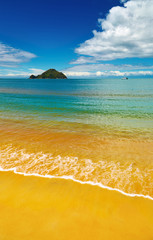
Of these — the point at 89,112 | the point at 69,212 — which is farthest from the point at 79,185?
the point at 89,112

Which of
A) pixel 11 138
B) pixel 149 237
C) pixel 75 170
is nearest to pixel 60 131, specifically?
pixel 11 138

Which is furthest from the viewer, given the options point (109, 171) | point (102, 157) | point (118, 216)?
point (102, 157)

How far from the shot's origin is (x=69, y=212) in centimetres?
523

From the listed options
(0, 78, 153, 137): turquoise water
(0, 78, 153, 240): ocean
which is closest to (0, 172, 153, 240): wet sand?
(0, 78, 153, 240): ocean

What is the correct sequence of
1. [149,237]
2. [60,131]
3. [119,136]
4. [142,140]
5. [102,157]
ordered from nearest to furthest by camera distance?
[149,237], [102,157], [142,140], [119,136], [60,131]

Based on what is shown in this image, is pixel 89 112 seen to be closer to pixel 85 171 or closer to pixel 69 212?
pixel 85 171

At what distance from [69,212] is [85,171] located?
9.32 feet

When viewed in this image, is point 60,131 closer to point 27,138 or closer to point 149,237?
point 27,138

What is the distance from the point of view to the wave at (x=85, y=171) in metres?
6.69

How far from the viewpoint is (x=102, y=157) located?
374 inches

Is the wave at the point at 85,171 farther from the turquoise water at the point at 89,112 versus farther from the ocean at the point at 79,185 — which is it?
the turquoise water at the point at 89,112

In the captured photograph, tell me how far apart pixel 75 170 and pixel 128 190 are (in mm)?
3029

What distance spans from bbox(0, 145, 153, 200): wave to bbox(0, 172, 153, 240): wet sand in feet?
1.64

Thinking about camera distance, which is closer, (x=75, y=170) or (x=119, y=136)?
(x=75, y=170)
